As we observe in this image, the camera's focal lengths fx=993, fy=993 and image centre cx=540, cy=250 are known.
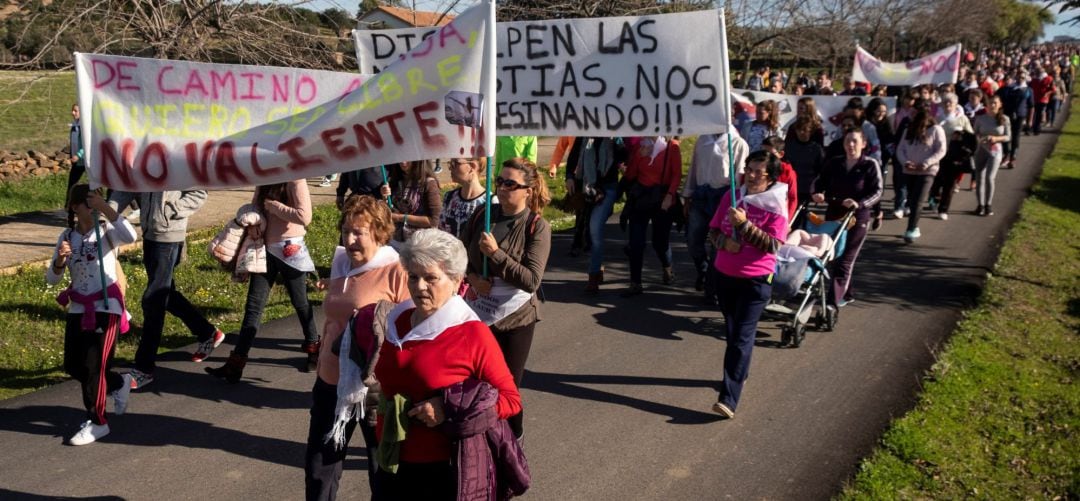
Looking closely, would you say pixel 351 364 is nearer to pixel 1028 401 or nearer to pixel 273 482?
pixel 273 482

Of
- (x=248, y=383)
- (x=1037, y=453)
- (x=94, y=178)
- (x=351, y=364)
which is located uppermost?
(x=94, y=178)

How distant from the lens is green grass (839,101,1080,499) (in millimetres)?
5359

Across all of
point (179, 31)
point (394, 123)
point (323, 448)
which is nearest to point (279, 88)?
point (394, 123)

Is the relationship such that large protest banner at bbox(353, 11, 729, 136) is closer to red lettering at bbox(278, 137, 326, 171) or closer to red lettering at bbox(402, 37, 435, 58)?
red lettering at bbox(402, 37, 435, 58)

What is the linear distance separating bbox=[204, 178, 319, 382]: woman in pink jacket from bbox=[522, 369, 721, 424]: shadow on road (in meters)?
1.66

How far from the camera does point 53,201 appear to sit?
525 inches

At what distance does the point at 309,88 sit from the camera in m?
4.74

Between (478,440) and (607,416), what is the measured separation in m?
2.89

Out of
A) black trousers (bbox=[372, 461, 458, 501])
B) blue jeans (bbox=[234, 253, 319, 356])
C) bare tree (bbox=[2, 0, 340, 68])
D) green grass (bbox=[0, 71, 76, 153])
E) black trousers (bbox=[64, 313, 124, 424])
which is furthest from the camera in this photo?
green grass (bbox=[0, 71, 76, 153])

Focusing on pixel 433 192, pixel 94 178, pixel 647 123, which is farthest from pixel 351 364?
pixel 433 192

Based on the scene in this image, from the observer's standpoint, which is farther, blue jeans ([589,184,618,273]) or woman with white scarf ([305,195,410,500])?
blue jeans ([589,184,618,273])

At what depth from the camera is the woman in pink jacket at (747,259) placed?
607 cm

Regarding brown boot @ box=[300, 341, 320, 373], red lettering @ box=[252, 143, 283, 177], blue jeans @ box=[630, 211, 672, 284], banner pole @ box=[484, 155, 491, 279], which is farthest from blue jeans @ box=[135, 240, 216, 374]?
blue jeans @ box=[630, 211, 672, 284]

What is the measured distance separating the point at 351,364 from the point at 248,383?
3.02m
